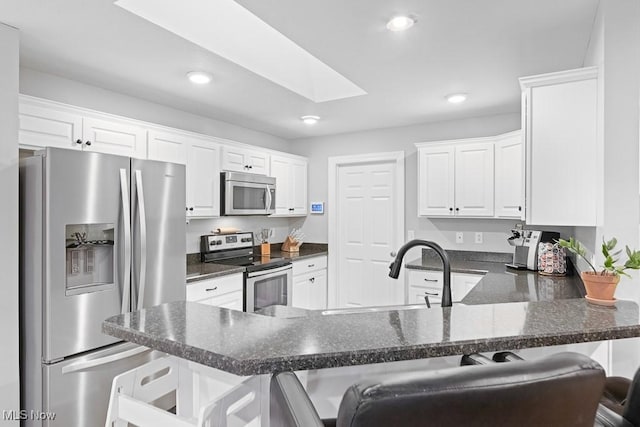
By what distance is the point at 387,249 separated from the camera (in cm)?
452

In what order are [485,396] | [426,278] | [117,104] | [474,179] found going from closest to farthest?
[485,396]
[117,104]
[426,278]
[474,179]

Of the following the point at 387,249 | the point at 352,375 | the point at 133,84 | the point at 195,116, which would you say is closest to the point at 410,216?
the point at 387,249

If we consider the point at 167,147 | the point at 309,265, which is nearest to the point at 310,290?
the point at 309,265

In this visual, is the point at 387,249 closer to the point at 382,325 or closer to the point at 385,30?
the point at 385,30

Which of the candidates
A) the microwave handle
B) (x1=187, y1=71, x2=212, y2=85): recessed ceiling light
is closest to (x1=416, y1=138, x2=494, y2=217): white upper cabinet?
the microwave handle

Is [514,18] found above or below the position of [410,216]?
above

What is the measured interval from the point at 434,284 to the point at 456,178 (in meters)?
1.11

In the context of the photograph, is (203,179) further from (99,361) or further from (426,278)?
(426,278)

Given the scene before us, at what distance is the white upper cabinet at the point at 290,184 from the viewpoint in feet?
14.9

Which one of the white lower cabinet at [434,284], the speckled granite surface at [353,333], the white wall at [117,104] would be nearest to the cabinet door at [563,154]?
the speckled granite surface at [353,333]

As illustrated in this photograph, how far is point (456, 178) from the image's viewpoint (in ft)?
12.7

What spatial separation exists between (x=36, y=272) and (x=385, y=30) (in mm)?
2289

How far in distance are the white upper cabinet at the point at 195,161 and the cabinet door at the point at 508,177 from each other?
2700 millimetres

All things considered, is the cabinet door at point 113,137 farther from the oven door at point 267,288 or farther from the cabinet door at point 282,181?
the cabinet door at point 282,181
